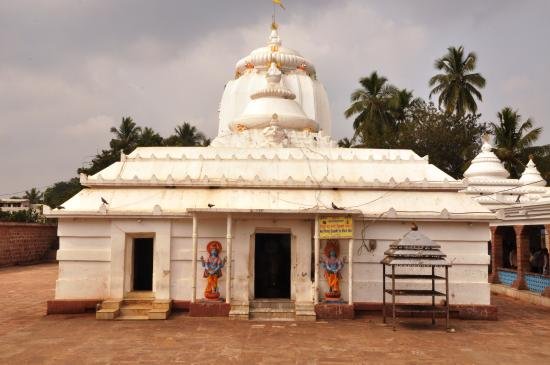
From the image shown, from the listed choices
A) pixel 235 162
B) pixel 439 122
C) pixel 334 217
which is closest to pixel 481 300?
pixel 334 217

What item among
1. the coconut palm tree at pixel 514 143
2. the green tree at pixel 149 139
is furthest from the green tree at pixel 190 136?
the coconut palm tree at pixel 514 143

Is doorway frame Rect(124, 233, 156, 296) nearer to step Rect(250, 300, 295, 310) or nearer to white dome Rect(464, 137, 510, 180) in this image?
step Rect(250, 300, 295, 310)

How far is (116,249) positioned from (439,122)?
2853 centimetres

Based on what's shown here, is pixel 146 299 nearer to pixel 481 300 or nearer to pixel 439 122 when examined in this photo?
pixel 481 300

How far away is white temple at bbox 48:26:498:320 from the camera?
41.6 feet

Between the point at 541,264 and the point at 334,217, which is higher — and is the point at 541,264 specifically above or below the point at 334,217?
below

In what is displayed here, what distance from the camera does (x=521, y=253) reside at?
57.1ft

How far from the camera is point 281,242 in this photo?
1364 centimetres

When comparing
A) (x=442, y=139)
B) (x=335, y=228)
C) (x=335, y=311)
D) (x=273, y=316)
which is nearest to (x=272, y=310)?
(x=273, y=316)

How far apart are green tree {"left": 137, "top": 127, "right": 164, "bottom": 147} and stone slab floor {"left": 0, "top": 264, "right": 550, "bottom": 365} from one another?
30.3 metres

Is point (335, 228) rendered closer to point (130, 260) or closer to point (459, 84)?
point (130, 260)

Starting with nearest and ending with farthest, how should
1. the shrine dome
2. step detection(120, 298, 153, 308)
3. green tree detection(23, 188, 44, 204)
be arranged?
1. step detection(120, 298, 153, 308)
2. the shrine dome
3. green tree detection(23, 188, 44, 204)

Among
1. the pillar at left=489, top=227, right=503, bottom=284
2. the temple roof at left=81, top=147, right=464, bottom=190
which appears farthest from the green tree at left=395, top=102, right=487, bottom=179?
the temple roof at left=81, top=147, right=464, bottom=190

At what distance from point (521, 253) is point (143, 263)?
12.9m
